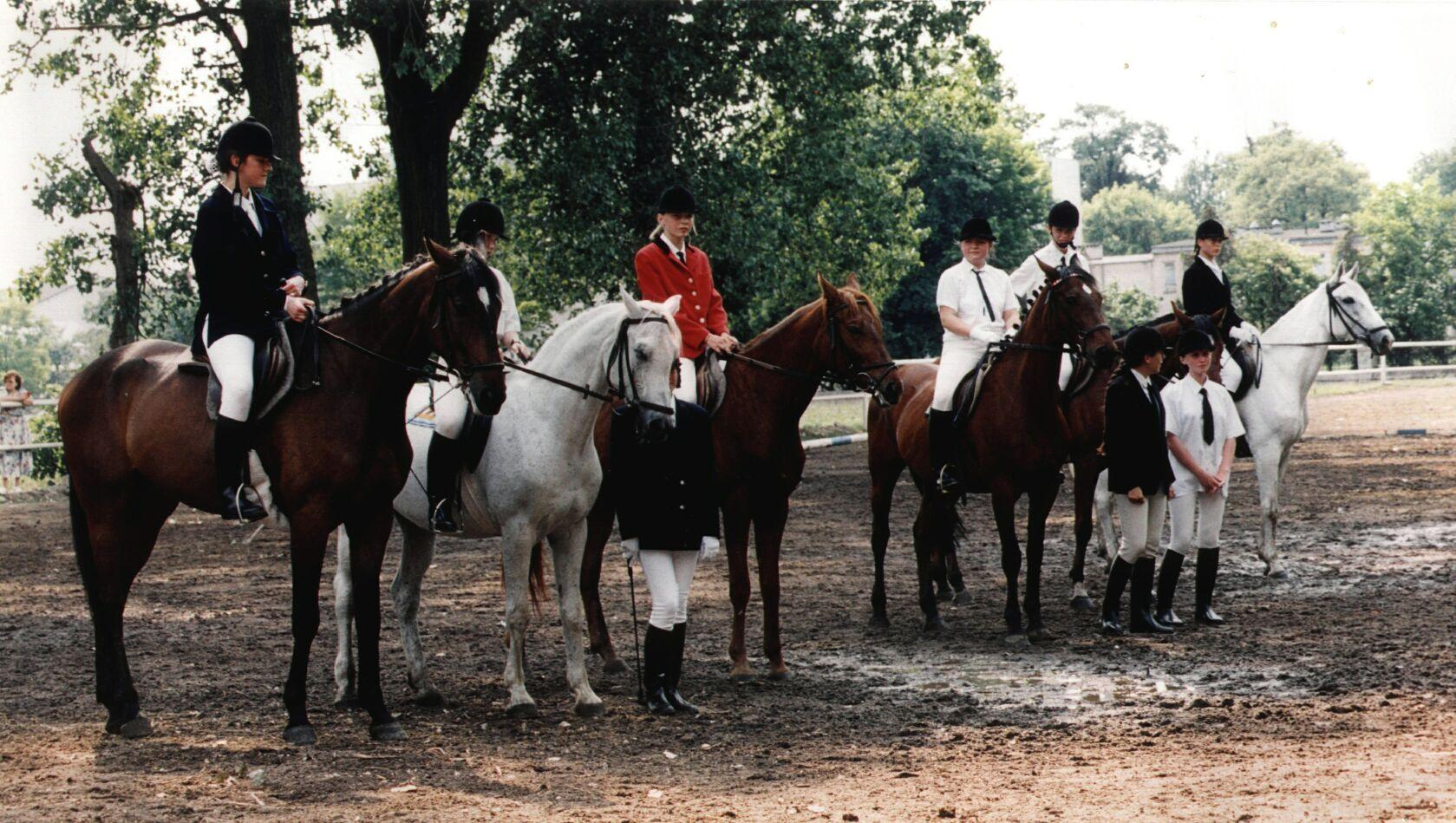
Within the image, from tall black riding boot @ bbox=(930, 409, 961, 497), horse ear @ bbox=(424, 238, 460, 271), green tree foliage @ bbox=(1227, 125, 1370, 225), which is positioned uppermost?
green tree foliage @ bbox=(1227, 125, 1370, 225)

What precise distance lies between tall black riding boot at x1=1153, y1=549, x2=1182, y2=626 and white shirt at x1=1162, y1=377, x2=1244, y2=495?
1.61 feet

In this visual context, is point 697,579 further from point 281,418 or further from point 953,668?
point 281,418

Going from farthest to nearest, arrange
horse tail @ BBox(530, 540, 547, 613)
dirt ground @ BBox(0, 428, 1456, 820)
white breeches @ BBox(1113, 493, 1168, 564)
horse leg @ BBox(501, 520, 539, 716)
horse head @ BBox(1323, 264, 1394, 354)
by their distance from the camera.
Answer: horse head @ BBox(1323, 264, 1394, 354) → white breeches @ BBox(1113, 493, 1168, 564) → horse tail @ BBox(530, 540, 547, 613) → horse leg @ BBox(501, 520, 539, 716) → dirt ground @ BBox(0, 428, 1456, 820)

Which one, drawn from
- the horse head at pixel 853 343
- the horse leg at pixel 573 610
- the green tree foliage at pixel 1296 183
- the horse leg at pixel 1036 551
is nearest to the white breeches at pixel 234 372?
the horse leg at pixel 573 610

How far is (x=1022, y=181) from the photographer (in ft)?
184

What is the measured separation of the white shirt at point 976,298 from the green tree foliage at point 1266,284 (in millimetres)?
48350

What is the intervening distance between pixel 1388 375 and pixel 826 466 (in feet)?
82.3

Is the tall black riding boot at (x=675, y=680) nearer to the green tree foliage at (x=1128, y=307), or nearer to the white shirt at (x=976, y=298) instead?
the white shirt at (x=976, y=298)

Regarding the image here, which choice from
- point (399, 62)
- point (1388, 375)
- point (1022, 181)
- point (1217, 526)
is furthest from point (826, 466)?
point (1022, 181)

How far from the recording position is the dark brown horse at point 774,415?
862cm

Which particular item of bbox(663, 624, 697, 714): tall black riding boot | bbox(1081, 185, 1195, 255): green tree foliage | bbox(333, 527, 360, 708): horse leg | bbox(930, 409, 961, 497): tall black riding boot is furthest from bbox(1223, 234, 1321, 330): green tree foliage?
bbox(1081, 185, 1195, 255): green tree foliage

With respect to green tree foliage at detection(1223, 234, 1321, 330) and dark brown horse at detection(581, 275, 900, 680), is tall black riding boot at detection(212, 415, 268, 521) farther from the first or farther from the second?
green tree foliage at detection(1223, 234, 1321, 330)

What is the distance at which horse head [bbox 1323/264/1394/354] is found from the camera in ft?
43.3

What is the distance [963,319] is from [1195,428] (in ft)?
5.79
